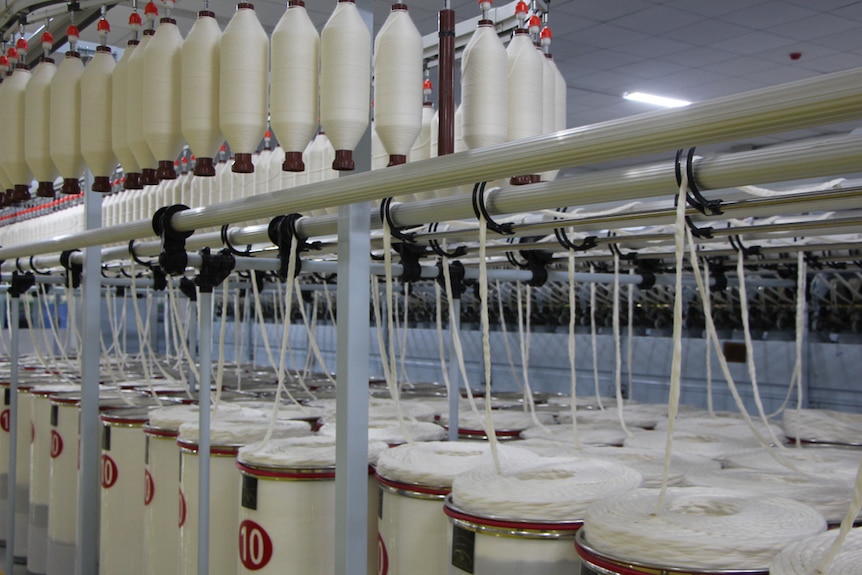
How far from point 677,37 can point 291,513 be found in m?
4.78

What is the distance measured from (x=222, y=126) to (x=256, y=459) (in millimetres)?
705

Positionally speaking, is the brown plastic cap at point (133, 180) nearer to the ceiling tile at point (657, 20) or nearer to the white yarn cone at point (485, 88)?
the white yarn cone at point (485, 88)

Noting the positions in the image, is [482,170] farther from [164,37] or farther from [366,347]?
[164,37]

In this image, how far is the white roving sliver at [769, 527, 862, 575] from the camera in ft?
3.17

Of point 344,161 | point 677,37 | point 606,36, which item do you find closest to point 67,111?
point 344,161

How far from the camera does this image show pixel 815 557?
988 millimetres

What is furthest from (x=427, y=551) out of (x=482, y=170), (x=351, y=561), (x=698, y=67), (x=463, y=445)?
(x=698, y=67)

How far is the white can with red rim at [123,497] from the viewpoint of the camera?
259 cm

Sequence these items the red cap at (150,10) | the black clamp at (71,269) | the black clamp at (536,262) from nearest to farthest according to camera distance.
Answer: the red cap at (150,10)
the black clamp at (536,262)
the black clamp at (71,269)

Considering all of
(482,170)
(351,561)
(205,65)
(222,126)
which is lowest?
(351,561)

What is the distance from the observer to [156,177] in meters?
1.79

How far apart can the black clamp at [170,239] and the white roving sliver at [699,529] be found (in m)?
1.12

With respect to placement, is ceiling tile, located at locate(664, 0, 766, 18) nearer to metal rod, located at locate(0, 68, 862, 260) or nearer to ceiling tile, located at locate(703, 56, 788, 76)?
ceiling tile, located at locate(703, 56, 788, 76)

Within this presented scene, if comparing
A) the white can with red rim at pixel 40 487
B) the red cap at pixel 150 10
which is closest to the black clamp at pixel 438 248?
the red cap at pixel 150 10
